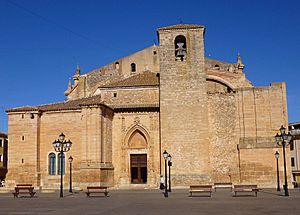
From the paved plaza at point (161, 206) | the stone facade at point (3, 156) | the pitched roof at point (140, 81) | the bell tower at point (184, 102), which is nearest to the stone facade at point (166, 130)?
the bell tower at point (184, 102)

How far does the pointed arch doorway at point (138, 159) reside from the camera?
35.1 meters

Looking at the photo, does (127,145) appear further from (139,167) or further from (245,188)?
(245,188)

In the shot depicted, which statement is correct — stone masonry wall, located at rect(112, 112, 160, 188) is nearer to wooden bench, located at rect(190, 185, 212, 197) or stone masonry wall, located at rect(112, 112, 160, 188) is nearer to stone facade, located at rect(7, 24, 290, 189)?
stone facade, located at rect(7, 24, 290, 189)

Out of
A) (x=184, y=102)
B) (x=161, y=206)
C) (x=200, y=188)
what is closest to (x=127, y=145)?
(x=184, y=102)

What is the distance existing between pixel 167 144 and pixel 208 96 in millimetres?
5342

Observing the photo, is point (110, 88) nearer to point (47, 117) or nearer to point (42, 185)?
point (47, 117)

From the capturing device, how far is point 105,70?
4609 cm

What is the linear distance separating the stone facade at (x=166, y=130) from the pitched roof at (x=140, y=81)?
0.27 meters

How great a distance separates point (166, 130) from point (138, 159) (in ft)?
13.4

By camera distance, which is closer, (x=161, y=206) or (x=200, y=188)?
(x=161, y=206)

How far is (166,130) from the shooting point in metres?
33.1

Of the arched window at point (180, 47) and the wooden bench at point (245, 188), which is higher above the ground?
the arched window at point (180, 47)

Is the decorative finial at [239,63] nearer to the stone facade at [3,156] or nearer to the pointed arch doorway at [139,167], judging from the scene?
the pointed arch doorway at [139,167]

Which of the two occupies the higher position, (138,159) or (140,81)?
(140,81)
